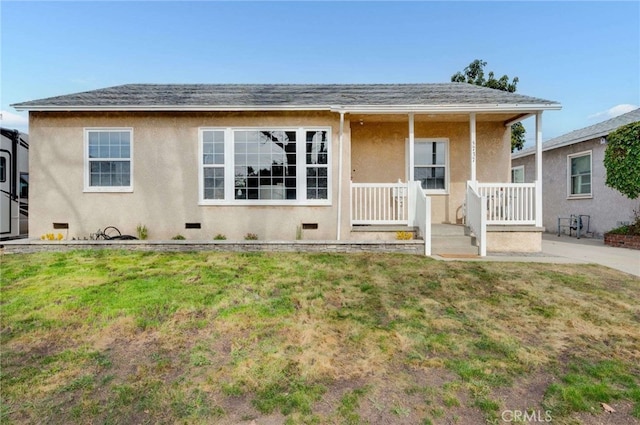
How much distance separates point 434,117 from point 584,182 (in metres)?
8.21

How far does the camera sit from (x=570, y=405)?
252 cm

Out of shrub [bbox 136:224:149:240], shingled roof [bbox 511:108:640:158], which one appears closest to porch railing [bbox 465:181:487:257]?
shingled roof [bbox 511:108:640:158]

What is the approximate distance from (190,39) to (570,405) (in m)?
18.5

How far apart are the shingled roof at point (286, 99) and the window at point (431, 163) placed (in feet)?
4.92

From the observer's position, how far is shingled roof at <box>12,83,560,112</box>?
8250 mm

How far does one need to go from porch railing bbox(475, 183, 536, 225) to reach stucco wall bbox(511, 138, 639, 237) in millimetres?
5243

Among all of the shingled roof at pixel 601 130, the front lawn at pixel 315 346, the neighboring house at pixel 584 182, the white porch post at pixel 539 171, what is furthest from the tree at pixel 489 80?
the front lawn at pixel 315 346

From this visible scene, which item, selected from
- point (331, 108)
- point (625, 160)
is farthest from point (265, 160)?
point (625, 160)

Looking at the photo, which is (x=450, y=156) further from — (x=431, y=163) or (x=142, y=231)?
(x=142, y=231)

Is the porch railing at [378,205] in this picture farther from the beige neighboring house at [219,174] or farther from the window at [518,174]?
the window at [518,174]

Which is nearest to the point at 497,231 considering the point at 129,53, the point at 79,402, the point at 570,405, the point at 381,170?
the point at 381,170

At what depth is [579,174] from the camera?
1309cm

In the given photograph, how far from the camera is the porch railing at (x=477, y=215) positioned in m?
7.79

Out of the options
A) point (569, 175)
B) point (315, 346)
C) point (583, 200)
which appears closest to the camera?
point (315, 346)
